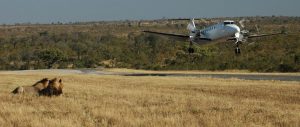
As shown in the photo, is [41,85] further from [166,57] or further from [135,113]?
[166,57]

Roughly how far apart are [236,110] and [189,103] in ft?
8.91

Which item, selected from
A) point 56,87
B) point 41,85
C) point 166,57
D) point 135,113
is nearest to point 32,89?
point 41,85

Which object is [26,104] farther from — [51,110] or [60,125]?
[60,125]

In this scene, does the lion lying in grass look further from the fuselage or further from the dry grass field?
the fuselage

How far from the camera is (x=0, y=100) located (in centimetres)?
1872

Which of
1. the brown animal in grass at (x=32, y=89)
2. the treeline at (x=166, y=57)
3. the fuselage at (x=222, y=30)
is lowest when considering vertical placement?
the treeline at (x=166, y=57)

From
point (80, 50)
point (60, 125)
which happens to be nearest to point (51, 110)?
point (60, 125)

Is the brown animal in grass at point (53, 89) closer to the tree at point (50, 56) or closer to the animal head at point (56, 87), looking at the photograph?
the animal head at point (56, 87)

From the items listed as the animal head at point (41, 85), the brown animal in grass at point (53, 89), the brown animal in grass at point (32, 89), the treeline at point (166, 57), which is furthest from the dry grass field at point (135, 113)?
the treeline at point (166, 57)

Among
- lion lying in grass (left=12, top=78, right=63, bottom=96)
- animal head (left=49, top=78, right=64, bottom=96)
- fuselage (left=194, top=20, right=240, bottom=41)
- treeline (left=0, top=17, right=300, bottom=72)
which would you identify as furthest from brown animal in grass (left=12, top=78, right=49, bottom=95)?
treeline (left=0, top=17, right=300, bottom=72)

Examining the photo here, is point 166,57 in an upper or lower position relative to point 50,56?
lower

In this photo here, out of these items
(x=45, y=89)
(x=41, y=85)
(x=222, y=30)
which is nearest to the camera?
A: (x=45, y=89)

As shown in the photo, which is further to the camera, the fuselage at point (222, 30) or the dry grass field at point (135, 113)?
the fuselage at point (222, 30)

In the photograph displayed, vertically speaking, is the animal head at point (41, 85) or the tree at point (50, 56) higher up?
the animal head at point (41, 85)
